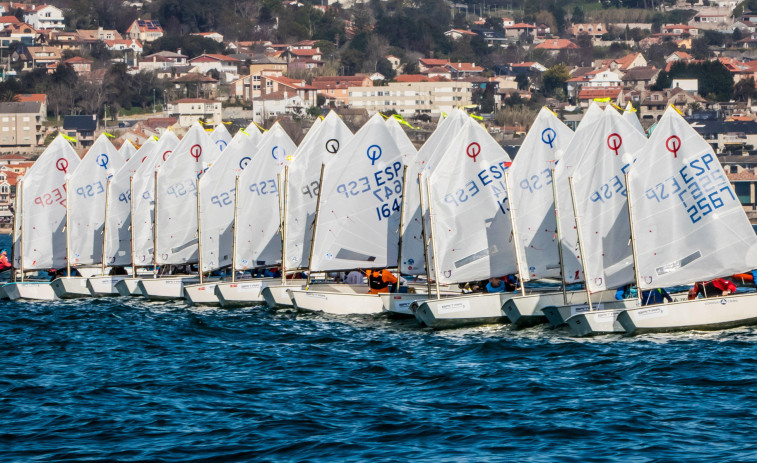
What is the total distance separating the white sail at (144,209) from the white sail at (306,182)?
24.1 feet

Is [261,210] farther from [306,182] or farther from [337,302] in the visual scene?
[337,302]


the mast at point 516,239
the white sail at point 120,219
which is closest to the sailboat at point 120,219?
the white sail at point 120,219

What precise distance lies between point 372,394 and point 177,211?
70.6ft

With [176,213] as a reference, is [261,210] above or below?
below

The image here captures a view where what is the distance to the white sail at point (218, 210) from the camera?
4619 cm

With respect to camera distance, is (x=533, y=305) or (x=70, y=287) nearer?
(x=533, y=305)

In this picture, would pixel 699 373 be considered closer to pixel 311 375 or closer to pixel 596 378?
pixel 596 378

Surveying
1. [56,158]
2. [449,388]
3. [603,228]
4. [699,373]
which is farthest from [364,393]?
[56,158]

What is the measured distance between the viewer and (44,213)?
168 ft

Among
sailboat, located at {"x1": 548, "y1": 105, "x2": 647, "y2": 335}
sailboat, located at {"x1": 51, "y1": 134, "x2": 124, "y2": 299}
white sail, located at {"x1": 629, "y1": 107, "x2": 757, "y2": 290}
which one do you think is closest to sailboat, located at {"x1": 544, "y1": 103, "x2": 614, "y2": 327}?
sailboat, located at {"x1": 548, "y1": 105, "x2": 647, "y2": 335}

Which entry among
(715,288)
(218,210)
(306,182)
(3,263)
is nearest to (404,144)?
(306,182)

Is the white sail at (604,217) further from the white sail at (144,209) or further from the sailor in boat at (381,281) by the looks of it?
the white sail at (144,209)

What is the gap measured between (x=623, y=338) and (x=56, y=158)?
84.9 feet

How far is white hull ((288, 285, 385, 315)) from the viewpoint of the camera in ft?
129
